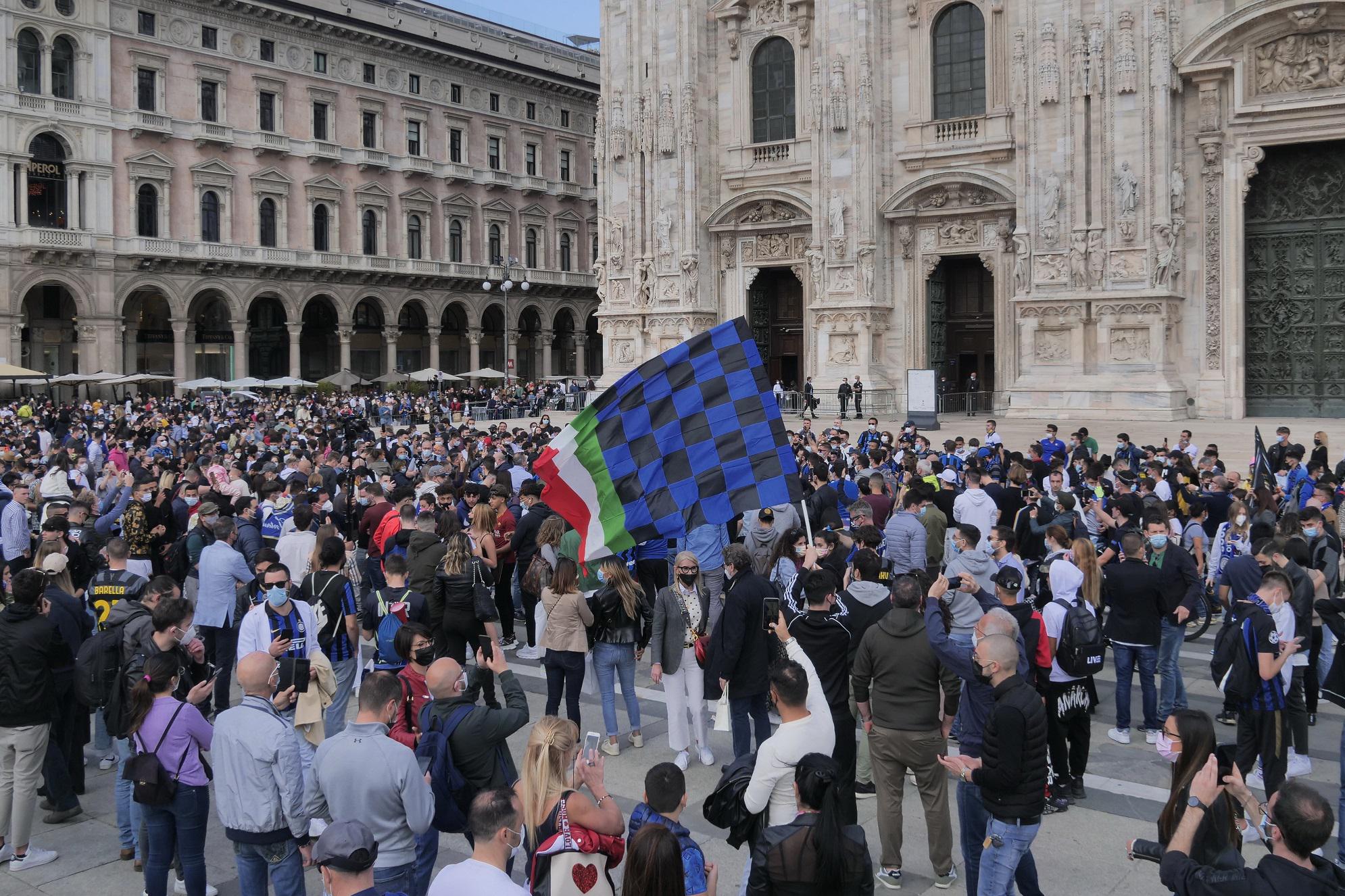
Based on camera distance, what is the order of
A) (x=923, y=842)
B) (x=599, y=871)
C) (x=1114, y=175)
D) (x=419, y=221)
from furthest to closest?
1. (x=419, y=221)
2. (x=1114, y=175)
3. (x=923, y=842)
4. (x=599, y=871)

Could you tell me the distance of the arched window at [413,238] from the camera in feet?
187

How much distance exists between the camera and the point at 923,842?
727 centimetres

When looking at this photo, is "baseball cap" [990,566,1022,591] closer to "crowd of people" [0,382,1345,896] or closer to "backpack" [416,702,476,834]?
"crowd of people" [0,382,1345,896]

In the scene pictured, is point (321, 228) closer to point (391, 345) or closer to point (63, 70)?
point (391, 345)

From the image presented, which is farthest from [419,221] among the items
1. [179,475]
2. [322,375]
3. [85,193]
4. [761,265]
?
[179,475]

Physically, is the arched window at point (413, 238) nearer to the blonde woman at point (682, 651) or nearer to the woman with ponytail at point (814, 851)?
the blonde woman at point (682, 651)

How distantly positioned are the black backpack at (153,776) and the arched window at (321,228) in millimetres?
50345

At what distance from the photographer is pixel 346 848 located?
4.36 meters

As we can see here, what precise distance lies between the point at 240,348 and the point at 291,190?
759 cm

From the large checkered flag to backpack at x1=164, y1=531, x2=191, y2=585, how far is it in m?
4.45

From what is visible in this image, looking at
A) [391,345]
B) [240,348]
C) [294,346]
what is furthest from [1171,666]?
[391,345]

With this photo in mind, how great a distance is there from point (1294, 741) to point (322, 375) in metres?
56.1

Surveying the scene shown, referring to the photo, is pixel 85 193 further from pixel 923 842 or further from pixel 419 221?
pixel 923 842

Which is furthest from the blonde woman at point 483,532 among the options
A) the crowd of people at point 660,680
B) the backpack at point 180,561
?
the backpack at point 180,561
